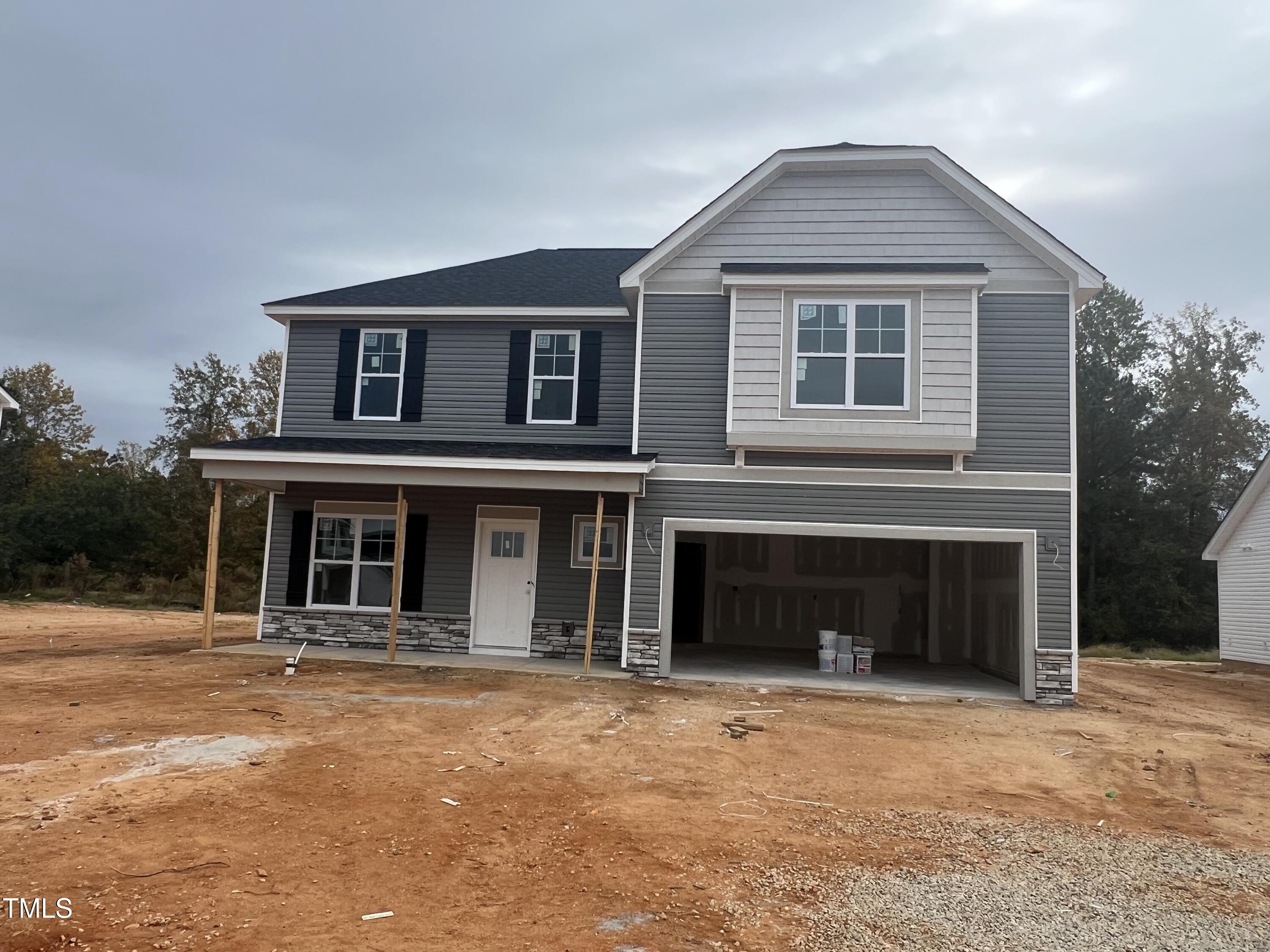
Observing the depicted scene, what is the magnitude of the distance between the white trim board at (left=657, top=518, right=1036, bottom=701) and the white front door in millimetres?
2444

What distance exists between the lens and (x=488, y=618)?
1290 centimetres

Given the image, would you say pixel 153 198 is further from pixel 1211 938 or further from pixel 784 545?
pixel 1211 938

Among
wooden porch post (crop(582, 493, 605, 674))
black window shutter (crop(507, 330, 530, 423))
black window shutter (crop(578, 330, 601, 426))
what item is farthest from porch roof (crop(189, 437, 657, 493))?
black window shutter (crop(507, 330, 530, 423))

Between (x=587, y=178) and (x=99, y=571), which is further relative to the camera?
(x=99, y=571)

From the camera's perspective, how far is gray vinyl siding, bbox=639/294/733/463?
456 inches

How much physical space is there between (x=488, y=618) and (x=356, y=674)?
2514 mm

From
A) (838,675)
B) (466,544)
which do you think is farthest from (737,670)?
(466,544)

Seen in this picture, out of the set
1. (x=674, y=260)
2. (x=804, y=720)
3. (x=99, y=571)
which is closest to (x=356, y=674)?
(x=804, y=720)

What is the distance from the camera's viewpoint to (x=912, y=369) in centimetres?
1094

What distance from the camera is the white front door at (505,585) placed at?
12828 mm

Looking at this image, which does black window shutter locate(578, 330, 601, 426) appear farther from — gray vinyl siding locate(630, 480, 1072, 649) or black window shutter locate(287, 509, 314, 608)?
black window shutter locate(287, 509, 314, 608)

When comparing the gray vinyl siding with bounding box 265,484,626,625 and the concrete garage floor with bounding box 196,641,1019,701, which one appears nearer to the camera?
the concrete garage floor with bounding box 196,641,1019,701

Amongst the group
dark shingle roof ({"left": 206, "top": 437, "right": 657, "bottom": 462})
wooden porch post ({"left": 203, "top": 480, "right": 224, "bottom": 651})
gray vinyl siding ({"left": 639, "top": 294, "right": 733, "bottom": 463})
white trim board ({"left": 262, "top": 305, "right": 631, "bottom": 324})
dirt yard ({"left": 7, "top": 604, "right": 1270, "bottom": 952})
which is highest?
white trim board ({"left": 262, "top": 305, "right": 631, "bottom": 324})

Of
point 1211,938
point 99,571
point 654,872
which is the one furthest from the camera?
point 99,571
